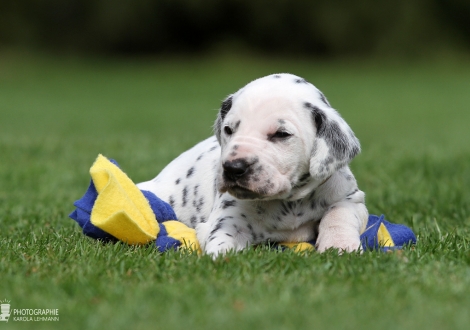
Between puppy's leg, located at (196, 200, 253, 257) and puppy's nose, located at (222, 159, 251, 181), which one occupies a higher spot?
puppy's nose, located at (222, 159, 251, 181)

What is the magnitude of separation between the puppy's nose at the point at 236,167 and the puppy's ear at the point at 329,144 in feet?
1.63

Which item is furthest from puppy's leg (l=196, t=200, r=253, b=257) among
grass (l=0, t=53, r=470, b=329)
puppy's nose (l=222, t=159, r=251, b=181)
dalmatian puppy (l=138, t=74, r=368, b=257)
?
puppy's nose (l=222, t=159, r=251, b=181)

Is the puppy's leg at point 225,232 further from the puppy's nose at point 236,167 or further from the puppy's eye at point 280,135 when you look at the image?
the puppy's eye at point 280,135

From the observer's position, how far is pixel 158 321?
334cm

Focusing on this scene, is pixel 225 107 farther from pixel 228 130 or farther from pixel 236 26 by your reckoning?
pixel 236 26

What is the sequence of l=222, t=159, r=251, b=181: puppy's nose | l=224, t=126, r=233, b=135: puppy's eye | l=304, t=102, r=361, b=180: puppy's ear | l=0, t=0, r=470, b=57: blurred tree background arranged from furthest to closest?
l=0, t=0, r=470, b=57: blurred tree background
l=224, t=126, r=233, b=135: puppy's eye
l=304, t=102, r=361, b=180: puppy's ear
l=222, t=159, r=251, b=181: puppy's nose

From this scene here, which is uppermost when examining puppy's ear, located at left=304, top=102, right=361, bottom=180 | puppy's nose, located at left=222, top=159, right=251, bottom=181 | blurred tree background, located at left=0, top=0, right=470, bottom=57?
puppy's ear, located at left=304, top=102, right=361, bottom=180

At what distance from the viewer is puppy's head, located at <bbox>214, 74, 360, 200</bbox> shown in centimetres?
455

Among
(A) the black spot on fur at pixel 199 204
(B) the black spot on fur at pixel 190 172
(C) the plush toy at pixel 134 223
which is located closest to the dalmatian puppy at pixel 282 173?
(C) the plush toy at pixel 134 223

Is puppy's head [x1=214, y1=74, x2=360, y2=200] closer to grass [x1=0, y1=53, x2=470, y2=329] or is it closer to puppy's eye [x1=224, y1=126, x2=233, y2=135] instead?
puppy's eye [x1=224, y1=126, x2=233, y2=135]

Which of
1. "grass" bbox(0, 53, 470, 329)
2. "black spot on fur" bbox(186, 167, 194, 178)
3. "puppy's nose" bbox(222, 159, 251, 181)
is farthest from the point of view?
"black spot on fur" bbox(186, 167, 194, 178)

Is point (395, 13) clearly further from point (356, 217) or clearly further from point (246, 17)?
point (356, 217)

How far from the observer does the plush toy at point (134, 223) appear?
502 centimetres

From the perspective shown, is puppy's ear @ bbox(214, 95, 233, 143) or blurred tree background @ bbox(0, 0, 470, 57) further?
blurred tree background @ bbox(0, 0, 470, 57)
